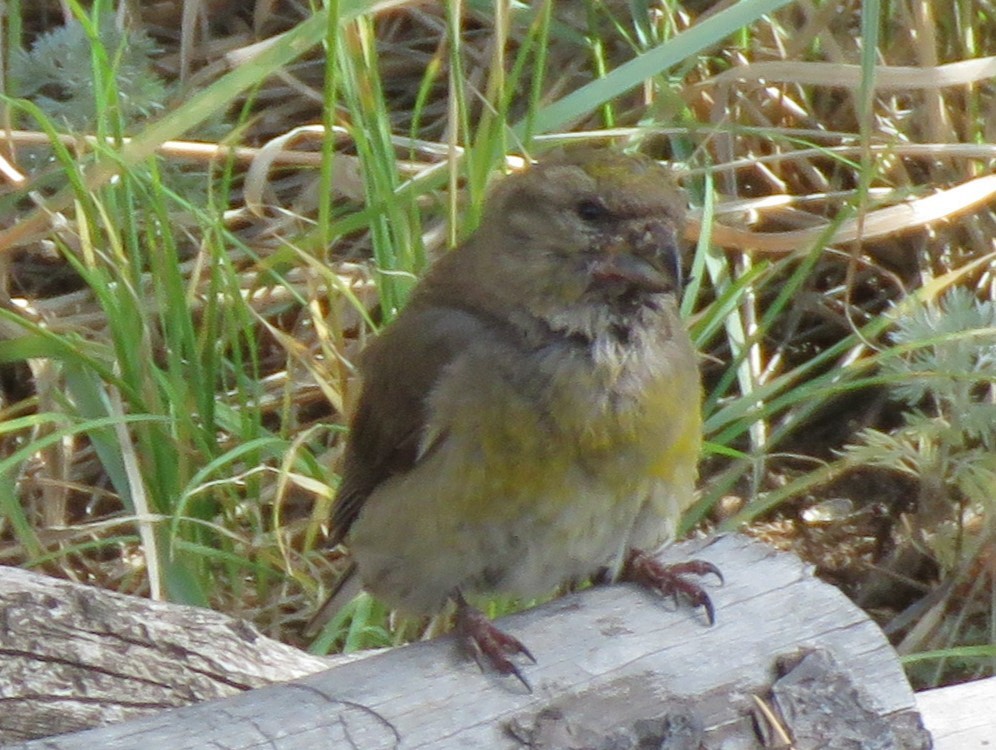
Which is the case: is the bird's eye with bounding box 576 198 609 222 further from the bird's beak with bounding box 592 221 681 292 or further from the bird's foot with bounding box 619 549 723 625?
the bird's foot with bounding box 619 549 723 625

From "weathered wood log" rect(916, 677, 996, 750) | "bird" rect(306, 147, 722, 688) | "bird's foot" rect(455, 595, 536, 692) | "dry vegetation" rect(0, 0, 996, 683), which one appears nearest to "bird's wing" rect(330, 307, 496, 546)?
"bird" rect(306, 147, 722, 688)

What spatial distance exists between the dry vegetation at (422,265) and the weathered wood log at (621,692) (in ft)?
2.59

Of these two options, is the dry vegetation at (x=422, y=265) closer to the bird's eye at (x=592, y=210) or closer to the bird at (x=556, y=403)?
the bird at (x=556, y=403)

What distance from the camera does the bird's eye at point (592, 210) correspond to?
8.75ft

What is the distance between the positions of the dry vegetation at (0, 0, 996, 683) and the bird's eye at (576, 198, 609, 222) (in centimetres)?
70

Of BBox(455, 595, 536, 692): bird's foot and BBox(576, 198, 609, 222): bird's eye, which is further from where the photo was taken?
BBox(576, 198, 609, 222): bird's eye

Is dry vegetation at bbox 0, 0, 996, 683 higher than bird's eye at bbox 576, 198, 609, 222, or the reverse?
bird's eye at bbox 576, 198, 609, 222

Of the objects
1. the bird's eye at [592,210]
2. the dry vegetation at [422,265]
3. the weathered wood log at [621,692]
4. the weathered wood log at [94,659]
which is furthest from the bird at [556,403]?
the dry vegetation at [422,265]

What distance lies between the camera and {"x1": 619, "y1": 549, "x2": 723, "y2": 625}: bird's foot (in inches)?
103

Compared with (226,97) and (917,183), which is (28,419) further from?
(917,183)

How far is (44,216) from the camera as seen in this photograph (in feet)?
11.8

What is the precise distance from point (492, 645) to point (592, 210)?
71cm

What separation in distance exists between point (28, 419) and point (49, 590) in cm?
74

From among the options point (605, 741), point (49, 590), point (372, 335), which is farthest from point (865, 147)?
point (49, 590)
